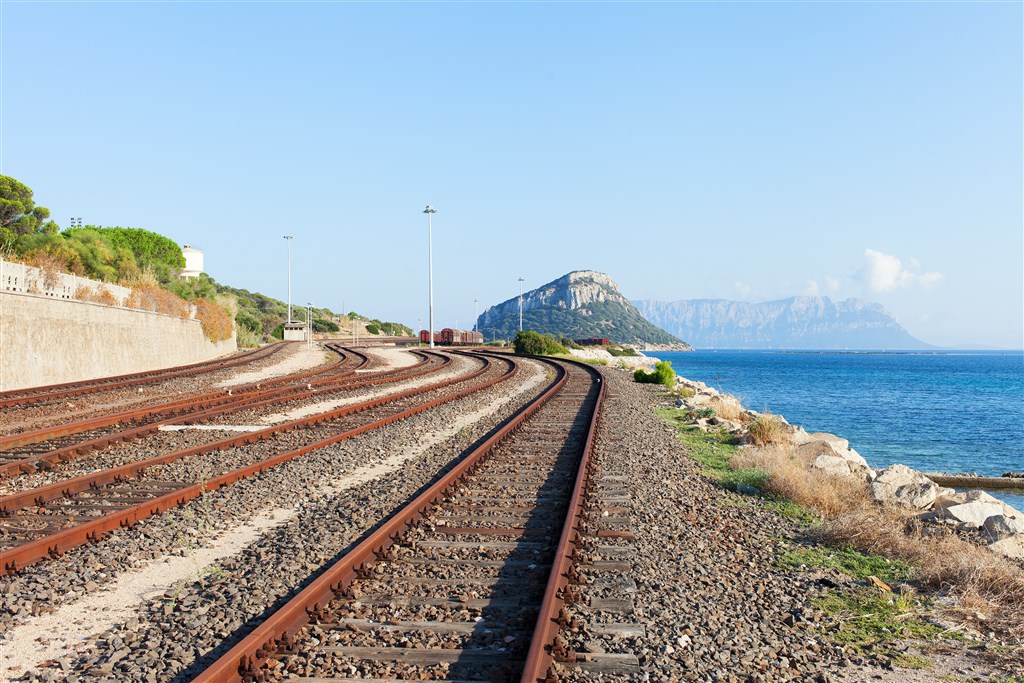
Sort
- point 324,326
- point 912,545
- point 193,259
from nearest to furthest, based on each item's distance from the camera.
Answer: point 912,545
point 193,259
point 324,326

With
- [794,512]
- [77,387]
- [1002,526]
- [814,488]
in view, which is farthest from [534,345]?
[1002,526]

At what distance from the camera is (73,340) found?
27922 mm

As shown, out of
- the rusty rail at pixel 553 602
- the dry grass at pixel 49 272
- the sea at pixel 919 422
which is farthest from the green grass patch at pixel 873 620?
the dry grass at pixel 49 272

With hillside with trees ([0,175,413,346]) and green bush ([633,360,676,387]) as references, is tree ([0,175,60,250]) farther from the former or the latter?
green bush ([633,360,676,387])

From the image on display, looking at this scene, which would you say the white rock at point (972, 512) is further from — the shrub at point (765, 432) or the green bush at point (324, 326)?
the green bush at point (324, 326)

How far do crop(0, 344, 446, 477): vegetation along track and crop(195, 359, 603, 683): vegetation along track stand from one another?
5.76m

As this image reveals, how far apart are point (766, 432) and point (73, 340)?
22.6m

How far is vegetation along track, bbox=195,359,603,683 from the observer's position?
4.84m

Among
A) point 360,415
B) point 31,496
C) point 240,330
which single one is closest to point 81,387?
point 360,415

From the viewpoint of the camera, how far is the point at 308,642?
5.20 meters

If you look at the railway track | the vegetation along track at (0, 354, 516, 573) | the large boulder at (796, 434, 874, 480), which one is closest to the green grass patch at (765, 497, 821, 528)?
the large boulder at (796, 434, 874, 480)

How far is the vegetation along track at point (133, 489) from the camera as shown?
755cm

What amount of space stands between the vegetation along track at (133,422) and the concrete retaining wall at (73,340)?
641cm

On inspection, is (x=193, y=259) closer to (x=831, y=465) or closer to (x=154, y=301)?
(x=154, y=301)
